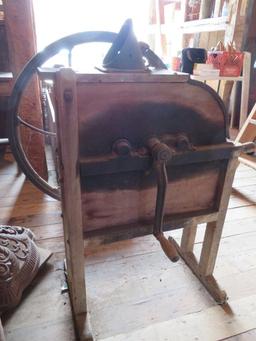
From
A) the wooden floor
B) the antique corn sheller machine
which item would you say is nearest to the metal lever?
the antique corn sheller machine

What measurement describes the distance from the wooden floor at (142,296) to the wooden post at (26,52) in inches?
27.2

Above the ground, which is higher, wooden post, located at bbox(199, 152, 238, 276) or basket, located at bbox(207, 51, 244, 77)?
basket, located at bbox(207, 51, 244, 77)

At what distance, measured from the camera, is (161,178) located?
0.76 meters

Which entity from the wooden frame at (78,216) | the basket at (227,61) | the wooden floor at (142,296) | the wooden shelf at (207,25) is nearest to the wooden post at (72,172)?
the wooden frame at (78,216)

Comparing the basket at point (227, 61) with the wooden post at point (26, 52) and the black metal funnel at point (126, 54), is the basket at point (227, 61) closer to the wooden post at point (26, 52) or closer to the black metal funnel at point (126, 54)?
the wooden post at point (26, 52)

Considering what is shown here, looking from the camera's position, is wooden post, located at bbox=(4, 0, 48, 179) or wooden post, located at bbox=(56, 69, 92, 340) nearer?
wooden post, located at bbox=(56, 69, 92, 340)

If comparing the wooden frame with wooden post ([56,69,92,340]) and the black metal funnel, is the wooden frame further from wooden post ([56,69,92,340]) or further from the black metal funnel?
the black metal funnel

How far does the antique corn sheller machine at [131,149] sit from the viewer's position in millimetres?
708

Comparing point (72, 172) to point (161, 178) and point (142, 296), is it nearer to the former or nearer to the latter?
point (161, 178)

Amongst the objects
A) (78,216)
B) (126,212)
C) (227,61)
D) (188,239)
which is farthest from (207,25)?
(78,216)

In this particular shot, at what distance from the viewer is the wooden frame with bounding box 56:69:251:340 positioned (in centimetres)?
66

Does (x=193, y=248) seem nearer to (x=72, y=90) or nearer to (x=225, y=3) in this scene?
(x=72, y=90)

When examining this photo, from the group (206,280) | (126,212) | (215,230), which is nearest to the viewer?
(126,212)

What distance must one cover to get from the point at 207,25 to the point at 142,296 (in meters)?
2.63
